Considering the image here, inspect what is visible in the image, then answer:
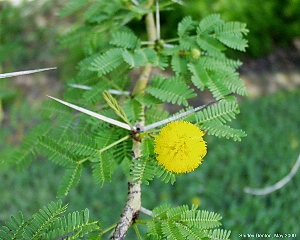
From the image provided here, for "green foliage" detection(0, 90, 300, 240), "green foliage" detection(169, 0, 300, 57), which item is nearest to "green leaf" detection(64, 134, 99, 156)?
"green foliage" detection(0, 90, 300, 240)

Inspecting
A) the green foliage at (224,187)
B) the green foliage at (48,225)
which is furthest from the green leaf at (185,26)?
the green foliage at (224,187)

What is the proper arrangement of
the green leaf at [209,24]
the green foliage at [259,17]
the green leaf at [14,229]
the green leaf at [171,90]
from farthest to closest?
the green foliage at [259,17] < the green leaf at [209,24] < the green leaf at [171,90] < the green leaf at [14,229]

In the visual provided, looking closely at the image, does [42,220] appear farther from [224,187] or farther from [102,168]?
→ [224,187]

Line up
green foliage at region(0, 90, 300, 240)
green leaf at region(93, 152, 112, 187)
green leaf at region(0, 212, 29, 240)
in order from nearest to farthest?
green leaf at region(0, 212, 29, 240), green leaf at region(93, 152, 112, 187), green foliage at region(0, 90, 300, 240)

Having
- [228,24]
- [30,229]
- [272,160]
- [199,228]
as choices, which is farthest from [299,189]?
[30,229]

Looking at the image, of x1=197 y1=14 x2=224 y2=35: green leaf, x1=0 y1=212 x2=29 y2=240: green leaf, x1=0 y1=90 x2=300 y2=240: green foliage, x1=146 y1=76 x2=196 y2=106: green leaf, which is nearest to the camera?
x1=0 y1=212 x2=29 y2=240: green leaf

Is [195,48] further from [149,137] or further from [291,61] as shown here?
[291,61]

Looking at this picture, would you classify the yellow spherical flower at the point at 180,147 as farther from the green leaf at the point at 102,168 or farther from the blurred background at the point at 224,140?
the blurred background at the point at 224,140

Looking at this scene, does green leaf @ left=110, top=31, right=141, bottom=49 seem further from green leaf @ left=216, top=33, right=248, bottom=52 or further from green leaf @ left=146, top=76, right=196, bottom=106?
green leaf @ left=216, top=33, right=248, bottom=52

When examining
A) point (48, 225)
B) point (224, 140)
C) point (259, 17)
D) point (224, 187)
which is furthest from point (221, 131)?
point (259, 17)
